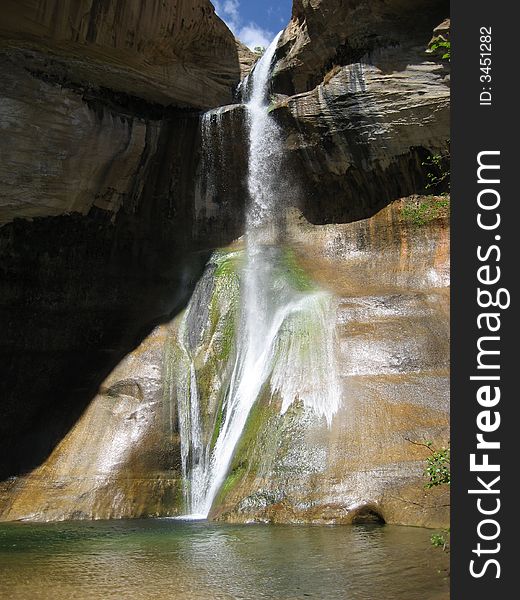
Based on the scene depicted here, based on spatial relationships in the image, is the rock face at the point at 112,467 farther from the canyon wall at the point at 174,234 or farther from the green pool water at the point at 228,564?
the green pool water at the point at 228,564

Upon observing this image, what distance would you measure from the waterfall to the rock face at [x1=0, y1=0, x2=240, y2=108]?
5.29m

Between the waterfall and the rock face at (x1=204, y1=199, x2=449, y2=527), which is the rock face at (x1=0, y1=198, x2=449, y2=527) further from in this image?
the waterfall

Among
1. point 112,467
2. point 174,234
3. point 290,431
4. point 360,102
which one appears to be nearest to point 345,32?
point 360,102

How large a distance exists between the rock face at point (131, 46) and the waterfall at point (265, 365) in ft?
17.4

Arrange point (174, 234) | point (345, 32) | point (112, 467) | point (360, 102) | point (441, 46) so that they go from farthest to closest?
point (174, 234) < point (345, 32) < point (360, 102) < point (112, 467) < point (441, 46)

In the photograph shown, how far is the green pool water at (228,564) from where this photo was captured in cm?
525

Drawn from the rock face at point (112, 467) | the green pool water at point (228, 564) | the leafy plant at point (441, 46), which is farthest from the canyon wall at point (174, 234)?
the leafy plant at point (441, 46)

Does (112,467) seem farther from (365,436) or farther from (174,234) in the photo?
(174,234)

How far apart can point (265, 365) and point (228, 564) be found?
5.93 meters

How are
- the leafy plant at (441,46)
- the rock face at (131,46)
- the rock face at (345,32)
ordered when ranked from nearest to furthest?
1. the leafy plant at (441,46)
2. the rock face at (131,46)
3. the rock face at (345,32)

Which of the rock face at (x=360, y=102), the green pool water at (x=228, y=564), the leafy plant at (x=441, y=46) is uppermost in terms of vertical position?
the rock face at (x=360, y=102)

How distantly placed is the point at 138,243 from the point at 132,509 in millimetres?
8464

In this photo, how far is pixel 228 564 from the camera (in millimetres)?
6387

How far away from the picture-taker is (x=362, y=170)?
1688cm
